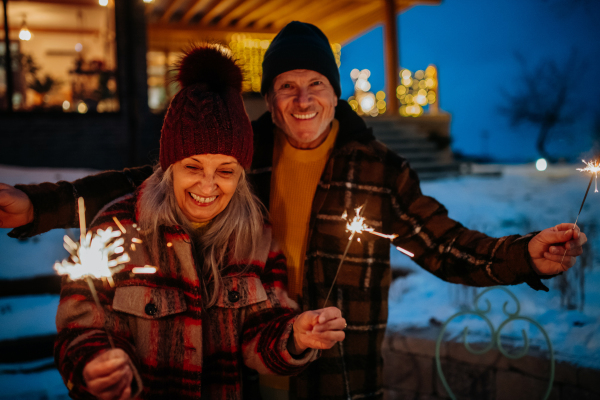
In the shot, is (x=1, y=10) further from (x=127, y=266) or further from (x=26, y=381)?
(x=127, y=266)

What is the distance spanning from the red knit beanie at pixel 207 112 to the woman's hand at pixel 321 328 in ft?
2.37

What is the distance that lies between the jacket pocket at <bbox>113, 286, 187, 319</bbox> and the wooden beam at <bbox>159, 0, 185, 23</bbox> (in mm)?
11597

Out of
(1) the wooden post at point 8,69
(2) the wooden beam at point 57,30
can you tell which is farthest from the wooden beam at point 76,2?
(1) the wooden post at point 8,69

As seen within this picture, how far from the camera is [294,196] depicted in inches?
91.2

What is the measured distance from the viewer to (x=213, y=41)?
199 cm

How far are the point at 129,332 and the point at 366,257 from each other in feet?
4.02

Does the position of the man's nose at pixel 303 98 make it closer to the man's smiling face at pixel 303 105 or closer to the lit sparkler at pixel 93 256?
the man's smiling face at pixel 303 105

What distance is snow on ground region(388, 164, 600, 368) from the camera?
3.38 m

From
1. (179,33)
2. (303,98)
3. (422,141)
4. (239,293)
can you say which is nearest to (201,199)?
(239,293)

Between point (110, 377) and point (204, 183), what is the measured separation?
0.77 metres

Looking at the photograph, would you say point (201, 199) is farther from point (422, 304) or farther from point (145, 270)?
point (422, 304)

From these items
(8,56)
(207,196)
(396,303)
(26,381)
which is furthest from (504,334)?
(8,56)

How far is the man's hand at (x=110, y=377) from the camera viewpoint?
4.07 feet

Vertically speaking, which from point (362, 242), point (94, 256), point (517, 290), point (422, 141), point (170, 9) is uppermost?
point (170, 9)
